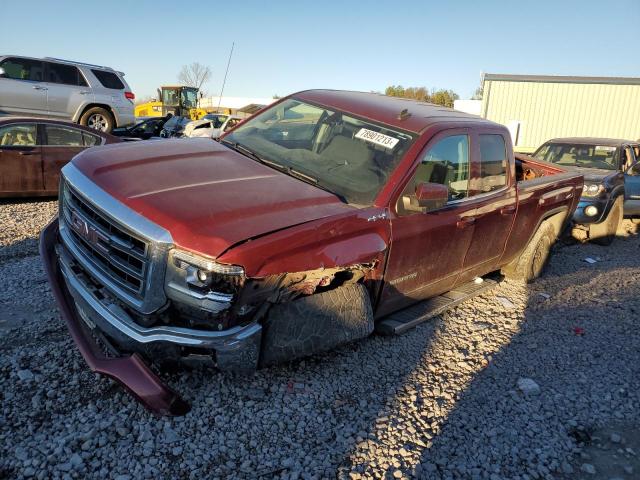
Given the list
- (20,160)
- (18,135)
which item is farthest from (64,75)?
(20,160)

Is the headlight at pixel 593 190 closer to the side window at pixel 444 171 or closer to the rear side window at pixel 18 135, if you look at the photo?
the side window at pixel 444 171

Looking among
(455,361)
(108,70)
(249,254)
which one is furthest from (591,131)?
(249,254)

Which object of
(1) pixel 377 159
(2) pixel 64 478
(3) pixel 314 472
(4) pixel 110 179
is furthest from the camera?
(1) pixel 377 159

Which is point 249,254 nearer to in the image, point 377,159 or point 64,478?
point 64,478

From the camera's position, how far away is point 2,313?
388cm

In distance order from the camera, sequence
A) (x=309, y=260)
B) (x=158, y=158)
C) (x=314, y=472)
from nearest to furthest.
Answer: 1. (x=314, y=472)
2. (x=309, y=260)
3. (x=158, y=158)

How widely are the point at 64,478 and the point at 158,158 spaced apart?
2.07 meters

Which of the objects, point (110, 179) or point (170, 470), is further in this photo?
point (110, 179)

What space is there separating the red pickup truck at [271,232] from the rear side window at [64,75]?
10058 mm

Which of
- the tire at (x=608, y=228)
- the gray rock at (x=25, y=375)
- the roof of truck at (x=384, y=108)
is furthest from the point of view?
the tire at (x=608, y=228)

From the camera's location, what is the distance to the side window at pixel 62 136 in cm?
806

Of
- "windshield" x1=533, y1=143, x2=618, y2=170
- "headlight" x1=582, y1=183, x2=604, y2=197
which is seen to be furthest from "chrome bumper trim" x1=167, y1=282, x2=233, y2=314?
"windshield" x1=533, y1=143, x2=618, y2=170

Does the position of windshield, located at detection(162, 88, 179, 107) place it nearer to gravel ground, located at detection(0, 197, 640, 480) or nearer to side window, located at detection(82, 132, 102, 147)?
side window, located at detection(82, 132, 102, 147)

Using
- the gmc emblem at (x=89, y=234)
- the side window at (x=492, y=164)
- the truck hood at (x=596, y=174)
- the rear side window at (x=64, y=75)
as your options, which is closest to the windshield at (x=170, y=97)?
the rear side window at (x=64, y=75)
